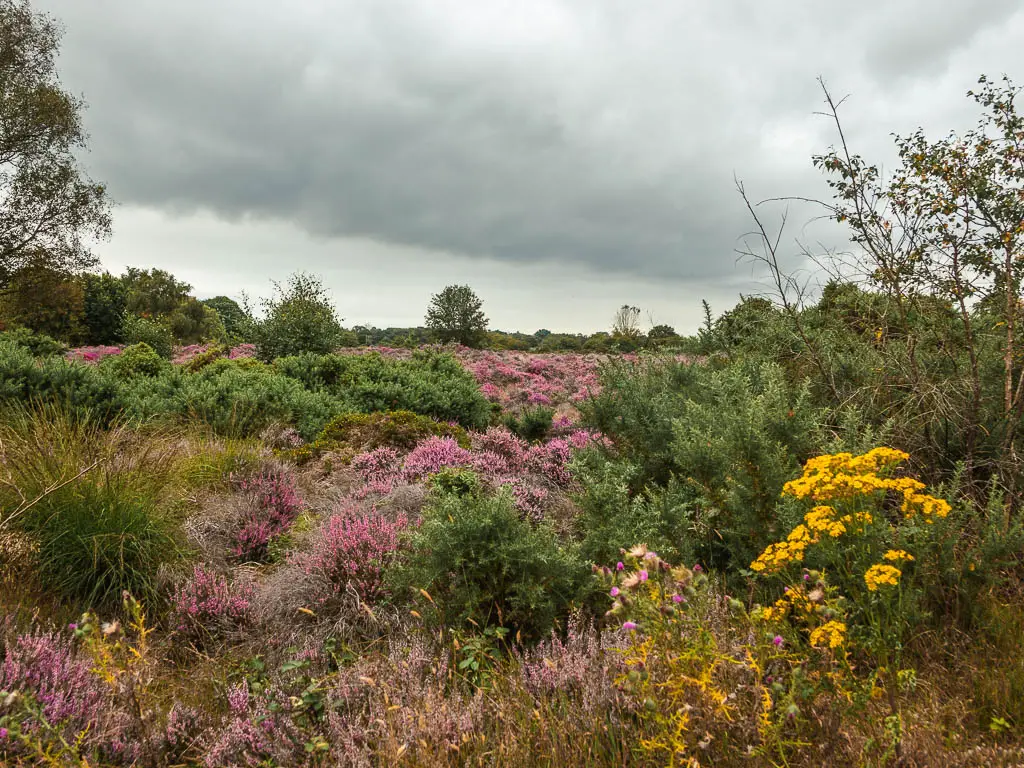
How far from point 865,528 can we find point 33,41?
34465 millimetres

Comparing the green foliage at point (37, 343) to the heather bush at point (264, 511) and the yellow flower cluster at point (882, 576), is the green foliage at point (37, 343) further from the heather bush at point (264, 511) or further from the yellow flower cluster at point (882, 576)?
the yellow flower cluster at point (882, 576)

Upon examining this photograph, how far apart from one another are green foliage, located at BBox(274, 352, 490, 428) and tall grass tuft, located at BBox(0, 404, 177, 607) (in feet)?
17.0

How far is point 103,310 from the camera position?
118 feet

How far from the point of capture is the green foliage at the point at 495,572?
2.85 m

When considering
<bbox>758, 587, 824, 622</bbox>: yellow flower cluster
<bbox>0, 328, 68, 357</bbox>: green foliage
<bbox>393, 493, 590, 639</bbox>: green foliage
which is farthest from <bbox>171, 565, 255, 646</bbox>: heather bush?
<bbox>0, 328, 68, 357</bbox>: green foliage

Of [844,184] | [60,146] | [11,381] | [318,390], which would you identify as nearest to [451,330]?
[60,146]

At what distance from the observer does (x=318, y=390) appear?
35.3 ft

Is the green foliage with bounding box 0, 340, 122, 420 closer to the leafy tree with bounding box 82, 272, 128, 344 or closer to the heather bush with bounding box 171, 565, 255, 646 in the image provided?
the heather bush with bounding box 171, 565, 255, 646

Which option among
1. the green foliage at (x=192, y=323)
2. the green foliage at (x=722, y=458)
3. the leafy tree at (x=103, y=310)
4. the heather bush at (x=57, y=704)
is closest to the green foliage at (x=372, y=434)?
the green foliage at (x=722, y=458)

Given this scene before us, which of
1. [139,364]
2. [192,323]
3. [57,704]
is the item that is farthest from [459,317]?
[57,704]

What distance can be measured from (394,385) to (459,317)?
128 ft

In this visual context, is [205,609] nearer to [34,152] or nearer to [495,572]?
[495,572]

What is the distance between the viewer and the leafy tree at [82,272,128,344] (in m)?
35.4

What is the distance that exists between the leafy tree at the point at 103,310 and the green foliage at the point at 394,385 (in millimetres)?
31889
